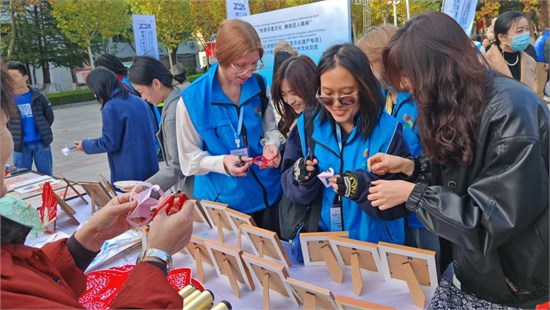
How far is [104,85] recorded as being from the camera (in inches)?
105

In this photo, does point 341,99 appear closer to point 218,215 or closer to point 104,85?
point 218,215

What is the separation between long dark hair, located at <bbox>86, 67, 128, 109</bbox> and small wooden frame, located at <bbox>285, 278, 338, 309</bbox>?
2027mm

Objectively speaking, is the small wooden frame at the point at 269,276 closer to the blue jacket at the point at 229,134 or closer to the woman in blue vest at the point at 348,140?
the woman in blue vest at the point at 348,140

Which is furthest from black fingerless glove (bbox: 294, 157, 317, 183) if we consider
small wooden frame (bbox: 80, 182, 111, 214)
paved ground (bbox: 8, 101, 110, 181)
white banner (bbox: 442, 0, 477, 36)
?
paved ground (bbox: 8, 101, 110, 181)

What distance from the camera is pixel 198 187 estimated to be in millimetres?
1999

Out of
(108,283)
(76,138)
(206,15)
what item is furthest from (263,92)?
(206,15)

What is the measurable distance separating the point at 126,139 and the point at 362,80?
1815 mm

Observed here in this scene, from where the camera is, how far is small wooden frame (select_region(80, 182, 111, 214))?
2.24 metres

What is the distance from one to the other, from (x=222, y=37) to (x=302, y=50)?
12.1ft

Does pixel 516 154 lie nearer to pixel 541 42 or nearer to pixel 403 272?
pixel 403 272

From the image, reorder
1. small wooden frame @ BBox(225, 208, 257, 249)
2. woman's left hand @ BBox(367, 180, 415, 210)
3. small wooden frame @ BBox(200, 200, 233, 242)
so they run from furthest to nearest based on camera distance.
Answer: small wooden frame @ BBox(200, 200, 233, 242), small wooden frame @ BBox(225, 208, 257, 249), woman's left hand @ BBox(367, 180, 415, 210)

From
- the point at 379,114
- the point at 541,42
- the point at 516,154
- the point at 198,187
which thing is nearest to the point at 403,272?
the point at 516,154

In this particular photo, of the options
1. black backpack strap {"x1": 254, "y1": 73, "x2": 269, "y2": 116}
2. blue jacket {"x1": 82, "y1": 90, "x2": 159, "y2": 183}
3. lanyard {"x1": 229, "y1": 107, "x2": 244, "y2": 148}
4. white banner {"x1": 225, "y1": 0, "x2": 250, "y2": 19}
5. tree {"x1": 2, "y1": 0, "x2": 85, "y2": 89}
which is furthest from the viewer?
tree {"x1": 2, "y1": 0, "x2": 85, "y2": 89}

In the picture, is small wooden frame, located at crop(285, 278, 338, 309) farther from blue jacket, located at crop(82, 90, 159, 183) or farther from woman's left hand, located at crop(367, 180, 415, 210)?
blue jacket, located at crop(82, 90, 159, 183)
